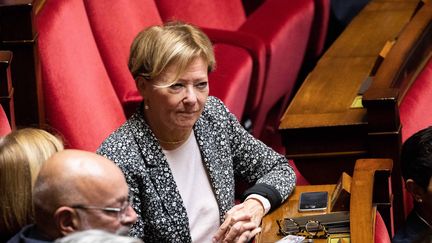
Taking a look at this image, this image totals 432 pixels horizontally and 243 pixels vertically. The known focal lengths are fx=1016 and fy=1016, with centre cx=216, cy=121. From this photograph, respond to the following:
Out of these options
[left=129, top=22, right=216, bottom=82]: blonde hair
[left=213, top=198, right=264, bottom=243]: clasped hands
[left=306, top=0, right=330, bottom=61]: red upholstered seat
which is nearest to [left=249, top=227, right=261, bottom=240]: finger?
[left=213, top=198, right=264, bottom=243]: clasped hands

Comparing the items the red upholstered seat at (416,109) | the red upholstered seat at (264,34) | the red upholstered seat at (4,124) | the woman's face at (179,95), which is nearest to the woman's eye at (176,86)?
the woman's face at (179,95)

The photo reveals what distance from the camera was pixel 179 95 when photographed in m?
0.61

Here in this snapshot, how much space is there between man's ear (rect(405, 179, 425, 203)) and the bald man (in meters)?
0.29

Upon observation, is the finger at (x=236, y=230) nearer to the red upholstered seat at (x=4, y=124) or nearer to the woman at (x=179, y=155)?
the woman at (x=179, y=155)

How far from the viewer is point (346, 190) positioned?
636mm

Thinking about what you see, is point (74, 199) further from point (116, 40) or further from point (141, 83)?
point (116, 40)

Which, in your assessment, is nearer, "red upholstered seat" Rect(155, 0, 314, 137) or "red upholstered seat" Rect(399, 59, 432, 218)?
"red upholstered seat" Rect(399, 59, 432, 218)

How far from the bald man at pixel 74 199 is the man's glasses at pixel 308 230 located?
0.19m

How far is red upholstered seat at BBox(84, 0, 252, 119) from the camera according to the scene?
81cm

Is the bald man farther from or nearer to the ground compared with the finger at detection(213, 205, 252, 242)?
farther from the ground

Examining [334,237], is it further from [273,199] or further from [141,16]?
[141,16]

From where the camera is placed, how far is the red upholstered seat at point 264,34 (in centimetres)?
97

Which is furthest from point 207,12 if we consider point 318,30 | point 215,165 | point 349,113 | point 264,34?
point 215,165

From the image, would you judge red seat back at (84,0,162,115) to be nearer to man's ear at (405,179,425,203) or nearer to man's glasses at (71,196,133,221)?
man's ear at (405,179,425,203)
